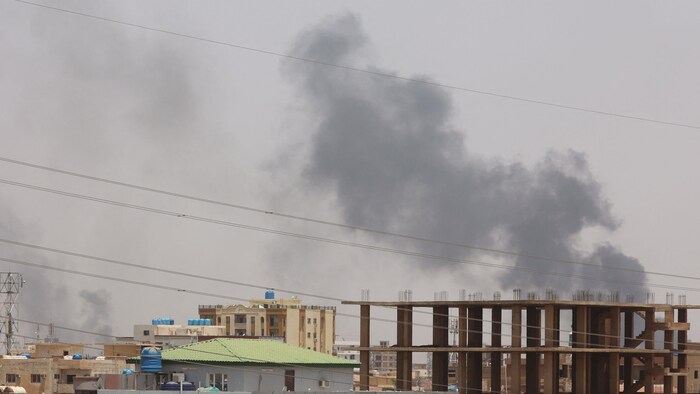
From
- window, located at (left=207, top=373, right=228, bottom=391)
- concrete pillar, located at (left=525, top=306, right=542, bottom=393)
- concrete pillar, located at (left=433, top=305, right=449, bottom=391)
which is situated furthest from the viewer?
concrete pillar, located at (left=433, top=305, right=449, bottom=391)

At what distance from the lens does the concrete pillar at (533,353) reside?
511ft

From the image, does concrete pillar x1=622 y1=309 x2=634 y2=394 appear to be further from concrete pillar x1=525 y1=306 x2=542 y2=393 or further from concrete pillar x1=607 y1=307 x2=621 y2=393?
concrete pillar x1=525 y1=306 x2=542 y2=393

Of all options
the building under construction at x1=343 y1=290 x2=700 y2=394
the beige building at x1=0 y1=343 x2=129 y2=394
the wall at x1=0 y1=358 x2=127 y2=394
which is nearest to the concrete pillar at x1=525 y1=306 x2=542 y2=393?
the building under construction at x1=343 y1=290 x2=700 y2=394

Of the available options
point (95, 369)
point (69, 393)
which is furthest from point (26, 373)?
point (69, 393)

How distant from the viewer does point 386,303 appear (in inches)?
6516

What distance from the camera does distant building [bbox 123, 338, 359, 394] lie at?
403 ft

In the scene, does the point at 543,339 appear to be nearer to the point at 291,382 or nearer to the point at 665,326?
the point at 665,326

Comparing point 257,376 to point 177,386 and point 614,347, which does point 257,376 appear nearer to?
point 177,386

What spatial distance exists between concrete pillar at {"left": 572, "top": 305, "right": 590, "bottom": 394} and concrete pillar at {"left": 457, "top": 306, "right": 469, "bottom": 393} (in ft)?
45.8

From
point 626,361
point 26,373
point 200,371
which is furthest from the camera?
point 26,373

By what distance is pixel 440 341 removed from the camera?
162 meters

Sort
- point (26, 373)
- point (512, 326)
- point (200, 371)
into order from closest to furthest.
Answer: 1. point (200, 371)
2. point (512, 326)
3. point (26, 373)

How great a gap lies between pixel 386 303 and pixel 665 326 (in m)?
36.4

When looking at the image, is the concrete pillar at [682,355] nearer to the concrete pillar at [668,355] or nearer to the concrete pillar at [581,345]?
the concrete pillar at [668,355]
